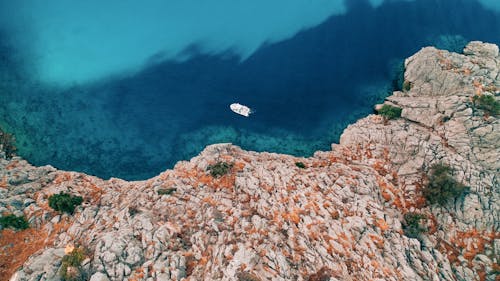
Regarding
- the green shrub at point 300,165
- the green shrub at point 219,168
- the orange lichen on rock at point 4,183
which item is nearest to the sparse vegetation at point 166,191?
the green shrub at point 219,168

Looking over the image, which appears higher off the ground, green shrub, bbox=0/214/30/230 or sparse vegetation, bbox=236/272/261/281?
green shrub, bbox=0/214/30/230

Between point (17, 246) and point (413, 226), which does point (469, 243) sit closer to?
point (413, 226)

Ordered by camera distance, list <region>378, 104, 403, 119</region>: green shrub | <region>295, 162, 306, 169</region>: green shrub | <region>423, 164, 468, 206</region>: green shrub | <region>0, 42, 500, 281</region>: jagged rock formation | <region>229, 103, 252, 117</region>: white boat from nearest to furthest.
A: <region>0, 42, 500, 281</region>: jagged rock formation
<region>423, 164, 468, 206</region>: green shrub
<region>295, 162, 306, 169</region>: green shrub
<region>378, 104, 403, 119</region>: green shrub
<region>229, 103, 252, 117</region>: white boat

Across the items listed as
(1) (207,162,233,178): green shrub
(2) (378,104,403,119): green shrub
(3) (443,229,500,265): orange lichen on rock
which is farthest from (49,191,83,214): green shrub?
(2) (378,104,403,119): green shrub

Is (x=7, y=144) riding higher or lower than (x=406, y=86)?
lower

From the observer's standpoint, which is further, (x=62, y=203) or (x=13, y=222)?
(x=62, y=203)

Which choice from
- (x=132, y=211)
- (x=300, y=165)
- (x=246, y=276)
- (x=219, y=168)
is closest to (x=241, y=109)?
(x=219, y=168)

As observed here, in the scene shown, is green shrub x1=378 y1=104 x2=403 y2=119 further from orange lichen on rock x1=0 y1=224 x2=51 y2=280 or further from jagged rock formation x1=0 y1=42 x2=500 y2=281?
orange lichen on rock x1=0 y1=224 x2=51 y2=280
